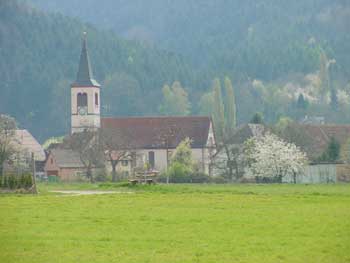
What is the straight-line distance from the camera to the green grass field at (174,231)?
63.4 feet

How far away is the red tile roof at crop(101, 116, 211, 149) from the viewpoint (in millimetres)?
113438

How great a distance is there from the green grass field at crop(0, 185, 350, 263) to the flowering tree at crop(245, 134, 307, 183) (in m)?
43.7

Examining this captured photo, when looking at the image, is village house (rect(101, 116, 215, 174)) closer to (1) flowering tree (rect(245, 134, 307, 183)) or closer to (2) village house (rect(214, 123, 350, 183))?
(2) village house (rect(214, 123, 350, 183))

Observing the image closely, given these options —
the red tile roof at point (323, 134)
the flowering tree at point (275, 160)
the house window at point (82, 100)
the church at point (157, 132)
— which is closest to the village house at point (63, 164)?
the church at point (157, 132)

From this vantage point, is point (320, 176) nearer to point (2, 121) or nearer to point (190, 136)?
point (2, 121)

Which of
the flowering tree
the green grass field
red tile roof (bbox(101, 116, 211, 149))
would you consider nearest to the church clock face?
red tile roof (bbox(101, 116, 211, 149))

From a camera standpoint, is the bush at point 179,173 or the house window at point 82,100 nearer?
the bush at point 179,173

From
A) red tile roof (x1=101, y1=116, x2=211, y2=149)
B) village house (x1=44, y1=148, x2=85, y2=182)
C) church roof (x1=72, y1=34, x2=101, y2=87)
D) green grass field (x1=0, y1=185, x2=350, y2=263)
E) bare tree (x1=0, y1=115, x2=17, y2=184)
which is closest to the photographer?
green grass field (x1=0, y1=185, x2=350, y2=263)

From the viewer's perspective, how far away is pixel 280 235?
2219 centimetres

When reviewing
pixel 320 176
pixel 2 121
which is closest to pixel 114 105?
pixel 2 121

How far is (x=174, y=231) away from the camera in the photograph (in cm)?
2325

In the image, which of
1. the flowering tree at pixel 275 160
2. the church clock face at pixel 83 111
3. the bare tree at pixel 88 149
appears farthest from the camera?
the church clock face at pixel 83 111

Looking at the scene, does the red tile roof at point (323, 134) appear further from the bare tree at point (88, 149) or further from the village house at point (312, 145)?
the bare tree at point (88, 149)

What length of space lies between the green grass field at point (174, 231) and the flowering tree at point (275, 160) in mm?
43708
